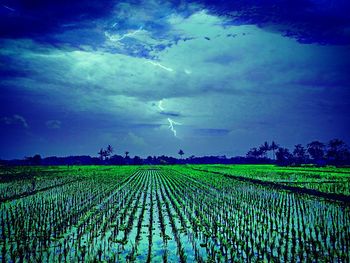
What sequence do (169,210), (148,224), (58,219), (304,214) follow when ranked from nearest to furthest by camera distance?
(148,224) → (58,219) → (304,214) → (169,210)

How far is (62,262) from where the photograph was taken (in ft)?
24.5

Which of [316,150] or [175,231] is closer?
[175,231]

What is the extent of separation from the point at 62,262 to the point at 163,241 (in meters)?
3.09

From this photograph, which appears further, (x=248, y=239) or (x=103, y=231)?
(x=103, y=231)

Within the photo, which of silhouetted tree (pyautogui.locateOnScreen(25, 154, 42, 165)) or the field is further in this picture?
silhouetted tree (pyautogui.locateOnScreen(25, 154, 42, 165))

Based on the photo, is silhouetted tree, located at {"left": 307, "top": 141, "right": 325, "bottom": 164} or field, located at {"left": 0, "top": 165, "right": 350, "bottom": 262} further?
silhouetted tree, located at {"left": 307, "top": 141, "right": 325, "bottom": 164}

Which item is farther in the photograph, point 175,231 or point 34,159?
point 34,159

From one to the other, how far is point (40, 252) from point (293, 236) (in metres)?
7.96

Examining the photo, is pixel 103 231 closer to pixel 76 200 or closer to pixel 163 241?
pixel 163 241

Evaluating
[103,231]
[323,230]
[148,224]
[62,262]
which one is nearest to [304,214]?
[323,230]

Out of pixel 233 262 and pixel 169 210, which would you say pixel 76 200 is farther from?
pixel 233 262

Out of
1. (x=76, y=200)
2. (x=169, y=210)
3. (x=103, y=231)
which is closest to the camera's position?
(x=103, y=231)

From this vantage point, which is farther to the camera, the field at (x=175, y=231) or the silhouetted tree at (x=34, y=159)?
the silhouetted tree at (x=34, y=159)

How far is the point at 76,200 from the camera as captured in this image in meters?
17.4
